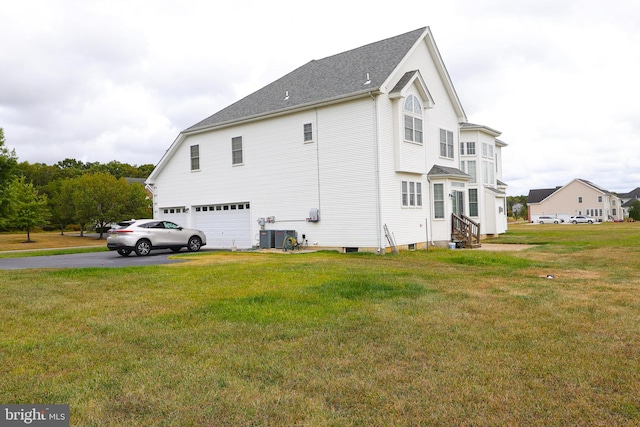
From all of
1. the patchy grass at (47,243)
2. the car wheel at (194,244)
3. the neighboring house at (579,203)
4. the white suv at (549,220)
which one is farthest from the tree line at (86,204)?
the neighboring house at (579,203)

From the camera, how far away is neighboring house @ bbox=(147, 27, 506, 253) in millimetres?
18219

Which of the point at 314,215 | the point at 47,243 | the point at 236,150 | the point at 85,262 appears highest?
the point at 236,150

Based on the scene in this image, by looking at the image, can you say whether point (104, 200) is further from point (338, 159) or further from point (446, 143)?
point (446, 143)

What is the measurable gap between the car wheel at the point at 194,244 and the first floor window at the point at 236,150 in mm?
4064

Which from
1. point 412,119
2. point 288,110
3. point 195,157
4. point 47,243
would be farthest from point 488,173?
point 47,243

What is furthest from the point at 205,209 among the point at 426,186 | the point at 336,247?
the point at 426,186

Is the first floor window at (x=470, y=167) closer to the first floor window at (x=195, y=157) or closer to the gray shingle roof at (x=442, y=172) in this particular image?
the gray shingle roof at (x=442, y=172)

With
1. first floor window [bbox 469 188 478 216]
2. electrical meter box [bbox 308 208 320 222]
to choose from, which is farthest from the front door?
electrical meter box [bbox 308 208 320 222]

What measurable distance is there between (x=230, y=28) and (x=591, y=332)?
15785 millimetres

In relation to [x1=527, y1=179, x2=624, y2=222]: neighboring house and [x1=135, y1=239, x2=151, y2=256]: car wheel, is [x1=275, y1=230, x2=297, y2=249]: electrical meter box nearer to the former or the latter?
[x1=135, y1=239, x2=151, y2=256]: car wheel

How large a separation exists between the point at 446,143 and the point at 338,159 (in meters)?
6.86

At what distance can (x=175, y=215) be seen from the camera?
2555 cm

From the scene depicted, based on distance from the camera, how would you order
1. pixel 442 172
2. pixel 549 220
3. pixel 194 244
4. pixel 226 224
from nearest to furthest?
1. pixel 442 172
2. pixel 194 244
3. pixel 226 224
4. pixel 549 220

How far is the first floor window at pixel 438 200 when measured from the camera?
68.8 ft
